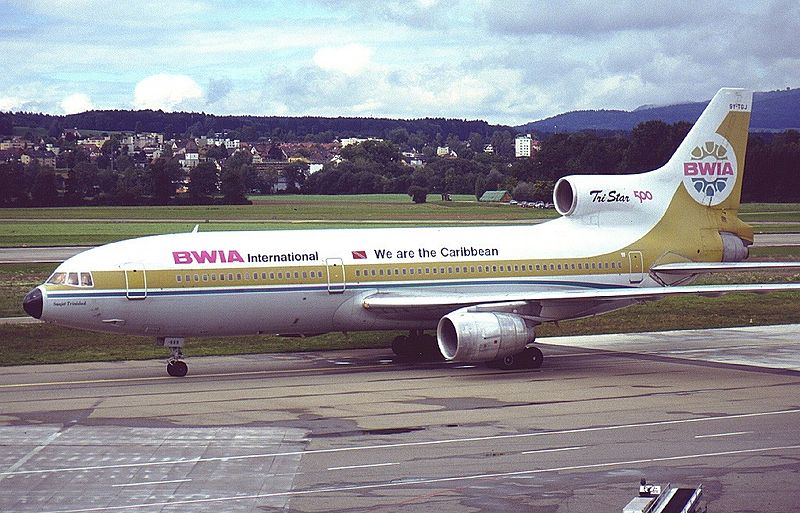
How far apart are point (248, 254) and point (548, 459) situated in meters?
13.1

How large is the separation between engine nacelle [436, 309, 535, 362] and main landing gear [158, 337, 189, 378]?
23.3 feet

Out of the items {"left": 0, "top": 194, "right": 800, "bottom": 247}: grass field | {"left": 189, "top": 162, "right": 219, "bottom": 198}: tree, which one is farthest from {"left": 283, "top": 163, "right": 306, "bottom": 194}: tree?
{"left": 0, "top": 194, "right": 800, "bottom": 247}: grass field

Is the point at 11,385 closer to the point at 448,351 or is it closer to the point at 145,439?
the point at 145,439

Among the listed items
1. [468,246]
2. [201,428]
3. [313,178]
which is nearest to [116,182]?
[313,178]

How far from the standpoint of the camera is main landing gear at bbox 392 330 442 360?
1387 inches

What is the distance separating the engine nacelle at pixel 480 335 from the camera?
31094mm

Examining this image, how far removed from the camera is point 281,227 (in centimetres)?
8519

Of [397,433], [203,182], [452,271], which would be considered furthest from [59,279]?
[203,182]

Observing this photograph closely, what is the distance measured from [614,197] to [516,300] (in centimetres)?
628

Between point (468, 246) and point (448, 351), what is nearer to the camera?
point (448, 351)

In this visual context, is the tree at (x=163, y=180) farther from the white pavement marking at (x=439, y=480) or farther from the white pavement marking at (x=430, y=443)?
the white pavement marking at (x=439, y=480)

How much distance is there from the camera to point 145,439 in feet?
78.1

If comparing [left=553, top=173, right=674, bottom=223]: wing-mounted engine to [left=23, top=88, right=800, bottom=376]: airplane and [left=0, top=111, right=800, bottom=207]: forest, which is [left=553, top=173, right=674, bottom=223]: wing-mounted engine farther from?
[left=0, top=111, right=800, bottom=207]: forest

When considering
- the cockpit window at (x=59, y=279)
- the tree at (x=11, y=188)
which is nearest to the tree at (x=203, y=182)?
the tree at (x=11, y=188)
